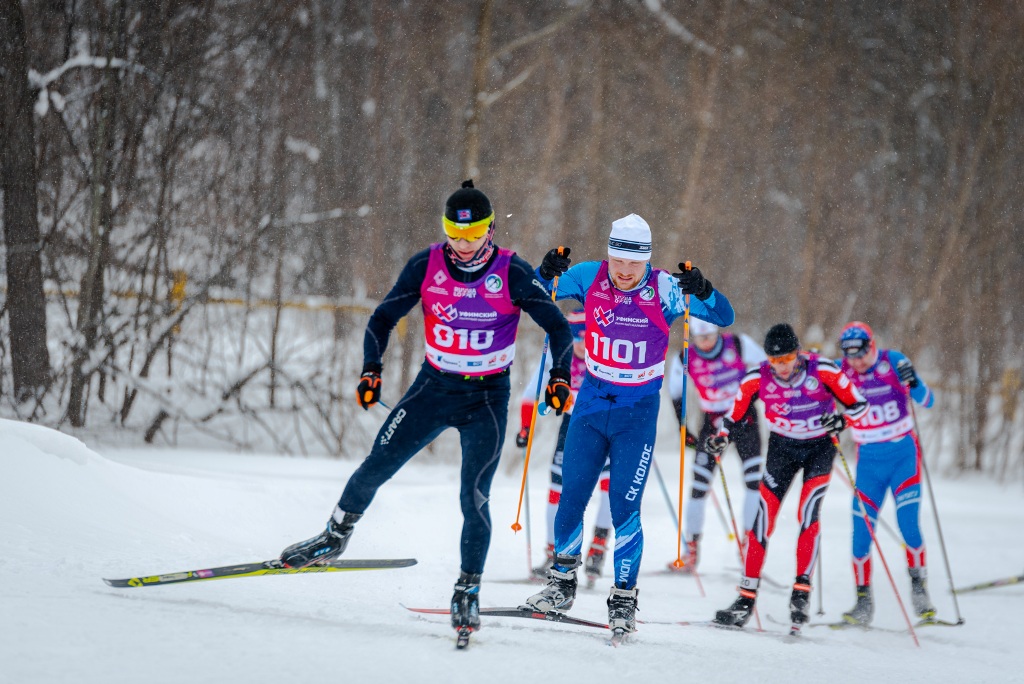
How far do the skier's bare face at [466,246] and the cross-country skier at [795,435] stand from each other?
259 centimetres

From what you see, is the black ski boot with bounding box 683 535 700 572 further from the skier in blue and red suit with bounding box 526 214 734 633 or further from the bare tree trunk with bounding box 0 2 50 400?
the bare tree trunk with bounding box 0 2 50 400

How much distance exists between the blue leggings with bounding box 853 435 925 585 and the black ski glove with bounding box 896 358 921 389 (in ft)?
1.49

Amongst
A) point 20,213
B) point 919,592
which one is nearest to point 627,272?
point 919,592

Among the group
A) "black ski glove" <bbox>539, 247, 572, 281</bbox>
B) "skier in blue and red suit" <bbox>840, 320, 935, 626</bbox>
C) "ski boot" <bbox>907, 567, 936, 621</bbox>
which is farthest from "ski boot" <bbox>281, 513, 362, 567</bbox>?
"ski boot" <bbox>907, 567, 936, 621</bbox>

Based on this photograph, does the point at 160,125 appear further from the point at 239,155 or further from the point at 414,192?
the point at 414,192

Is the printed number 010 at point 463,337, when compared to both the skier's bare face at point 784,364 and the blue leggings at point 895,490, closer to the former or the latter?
the skier's bare face at point 784,364

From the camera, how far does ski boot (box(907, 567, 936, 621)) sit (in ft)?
21.2

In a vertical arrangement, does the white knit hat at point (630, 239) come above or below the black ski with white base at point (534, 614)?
above

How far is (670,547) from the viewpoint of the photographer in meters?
8.39

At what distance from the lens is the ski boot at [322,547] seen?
4.01 m

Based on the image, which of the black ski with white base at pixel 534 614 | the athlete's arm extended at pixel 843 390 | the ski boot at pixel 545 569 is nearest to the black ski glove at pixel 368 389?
the black ski with white base at pixel 534 614

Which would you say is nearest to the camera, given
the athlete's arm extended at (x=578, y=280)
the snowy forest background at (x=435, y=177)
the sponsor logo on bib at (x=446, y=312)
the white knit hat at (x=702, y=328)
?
the sponsor logo on bib at (x=446, y=312)

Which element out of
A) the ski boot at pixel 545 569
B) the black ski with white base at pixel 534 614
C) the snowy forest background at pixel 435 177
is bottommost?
the ski boot at pixel 545 569

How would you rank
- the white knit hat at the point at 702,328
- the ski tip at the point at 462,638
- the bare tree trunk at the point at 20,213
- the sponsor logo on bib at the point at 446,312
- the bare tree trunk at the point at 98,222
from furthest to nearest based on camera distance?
the bare tree trunk at the point at 98,222 < the bare tree trunk at the point at 20,213 < the white knit hat at the point at 702,328 < the sponsor logo on bib at the point at 446,312 < the ski tip at the point at 462,638
